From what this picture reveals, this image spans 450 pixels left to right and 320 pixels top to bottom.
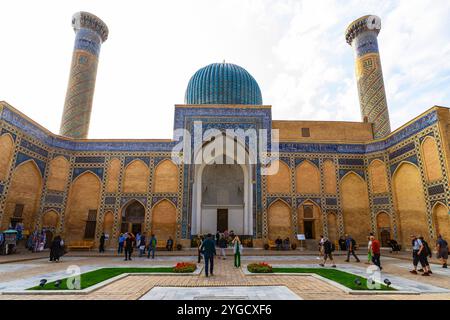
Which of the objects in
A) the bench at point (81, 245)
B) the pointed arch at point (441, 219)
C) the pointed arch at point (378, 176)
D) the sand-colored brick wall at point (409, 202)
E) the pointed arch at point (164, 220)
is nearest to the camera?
the pointed arch at point (441, 219)

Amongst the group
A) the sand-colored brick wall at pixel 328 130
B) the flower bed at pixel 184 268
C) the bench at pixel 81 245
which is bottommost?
the flower bed at pixel 184 268

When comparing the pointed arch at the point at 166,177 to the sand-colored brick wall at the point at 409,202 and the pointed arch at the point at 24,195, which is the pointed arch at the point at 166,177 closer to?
the pointed arch at the point at 24,195

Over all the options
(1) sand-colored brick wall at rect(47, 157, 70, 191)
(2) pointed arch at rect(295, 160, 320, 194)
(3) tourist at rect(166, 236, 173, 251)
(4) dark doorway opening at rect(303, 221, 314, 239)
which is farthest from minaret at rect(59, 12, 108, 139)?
(4) dark doorway opening at rect(303, 221, 314, 239)

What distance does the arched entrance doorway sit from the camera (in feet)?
49.5

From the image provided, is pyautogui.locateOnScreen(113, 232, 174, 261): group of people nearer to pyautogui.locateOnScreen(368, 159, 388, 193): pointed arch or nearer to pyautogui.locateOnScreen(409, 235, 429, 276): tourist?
pyautogui.locateOnScreen(409, 235, 429, 276): tourist

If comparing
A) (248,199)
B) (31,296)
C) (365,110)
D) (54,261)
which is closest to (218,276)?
(31,296)

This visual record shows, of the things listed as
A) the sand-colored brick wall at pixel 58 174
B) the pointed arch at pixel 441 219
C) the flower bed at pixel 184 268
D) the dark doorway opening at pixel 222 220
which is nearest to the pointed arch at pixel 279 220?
the dark doorway opening at pixel 222 220

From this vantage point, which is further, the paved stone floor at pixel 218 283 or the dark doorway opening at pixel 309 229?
the dark doorway opening at pixel 309 229

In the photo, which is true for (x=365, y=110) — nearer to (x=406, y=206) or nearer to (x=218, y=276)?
(x=406, y=206)

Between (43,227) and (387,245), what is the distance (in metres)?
18.2

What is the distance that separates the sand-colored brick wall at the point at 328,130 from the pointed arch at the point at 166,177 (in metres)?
7.54

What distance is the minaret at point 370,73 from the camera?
18953mm

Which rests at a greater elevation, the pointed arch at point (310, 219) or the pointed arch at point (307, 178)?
the pointed arch at point (307, 178)

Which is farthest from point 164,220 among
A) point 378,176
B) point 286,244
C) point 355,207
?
point 378,176
